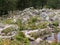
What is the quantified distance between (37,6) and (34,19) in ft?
67.0

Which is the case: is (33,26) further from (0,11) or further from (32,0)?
(32,0)

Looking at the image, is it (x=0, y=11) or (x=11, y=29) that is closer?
(x=11, y=29)

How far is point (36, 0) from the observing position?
40.9 metres

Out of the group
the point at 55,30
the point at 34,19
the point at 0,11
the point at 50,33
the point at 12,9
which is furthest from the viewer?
the point at 12,9

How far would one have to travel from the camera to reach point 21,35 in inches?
495

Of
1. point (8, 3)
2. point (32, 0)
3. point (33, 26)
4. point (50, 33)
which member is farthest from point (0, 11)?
point (50, 33)

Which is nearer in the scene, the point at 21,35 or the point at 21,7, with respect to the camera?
the point at 21,35

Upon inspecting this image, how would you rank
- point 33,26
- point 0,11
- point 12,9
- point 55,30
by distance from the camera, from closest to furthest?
1. point 55,30
2. point 33,26
3. point 0,11
4. point 12,9

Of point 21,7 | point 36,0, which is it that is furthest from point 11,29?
point 36,0

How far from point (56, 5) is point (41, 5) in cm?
288

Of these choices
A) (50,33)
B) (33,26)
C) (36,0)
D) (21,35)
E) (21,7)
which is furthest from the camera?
(36,0)

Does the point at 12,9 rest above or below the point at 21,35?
below

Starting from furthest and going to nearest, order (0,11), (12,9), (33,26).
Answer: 1. (12,9)
2. (0,11)
3. (33,26)

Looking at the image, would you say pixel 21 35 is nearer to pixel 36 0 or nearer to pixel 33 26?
pixel 33 26
